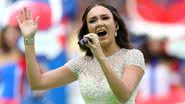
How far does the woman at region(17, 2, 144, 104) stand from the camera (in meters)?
2.68

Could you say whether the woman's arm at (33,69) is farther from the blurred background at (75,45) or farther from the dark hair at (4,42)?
the dark hair at (4,42)

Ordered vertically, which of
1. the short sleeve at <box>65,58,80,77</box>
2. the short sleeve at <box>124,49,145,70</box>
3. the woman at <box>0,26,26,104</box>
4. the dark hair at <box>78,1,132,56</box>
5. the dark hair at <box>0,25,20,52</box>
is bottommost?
the woman at <box>0,26,26,104</box>

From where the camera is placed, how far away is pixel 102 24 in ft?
9.30

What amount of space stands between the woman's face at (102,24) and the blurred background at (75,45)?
9.61ft

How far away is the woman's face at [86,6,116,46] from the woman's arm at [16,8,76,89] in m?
0.26

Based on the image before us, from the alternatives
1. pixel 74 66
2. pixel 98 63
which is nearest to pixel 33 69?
pixel 74 66

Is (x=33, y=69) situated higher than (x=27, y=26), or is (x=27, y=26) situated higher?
(x=27, y=26)

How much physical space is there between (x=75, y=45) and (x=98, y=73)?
3.02 meters

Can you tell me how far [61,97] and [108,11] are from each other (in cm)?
307

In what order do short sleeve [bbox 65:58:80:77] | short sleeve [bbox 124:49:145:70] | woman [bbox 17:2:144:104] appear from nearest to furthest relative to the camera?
woman [bbox 17:2:144:104]
short sleeve [bbox 124:49:145:70]
short sleeve [bbox 65:58:80:77]

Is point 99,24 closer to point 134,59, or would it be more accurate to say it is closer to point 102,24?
point 102,24

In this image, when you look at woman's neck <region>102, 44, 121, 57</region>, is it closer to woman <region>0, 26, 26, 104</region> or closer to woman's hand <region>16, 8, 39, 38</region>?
woman's hand <region>16, 8, 39, 38</region>

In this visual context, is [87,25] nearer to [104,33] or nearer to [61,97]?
[104,33]

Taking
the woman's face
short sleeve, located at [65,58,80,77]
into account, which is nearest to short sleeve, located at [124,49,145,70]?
the woman's face
